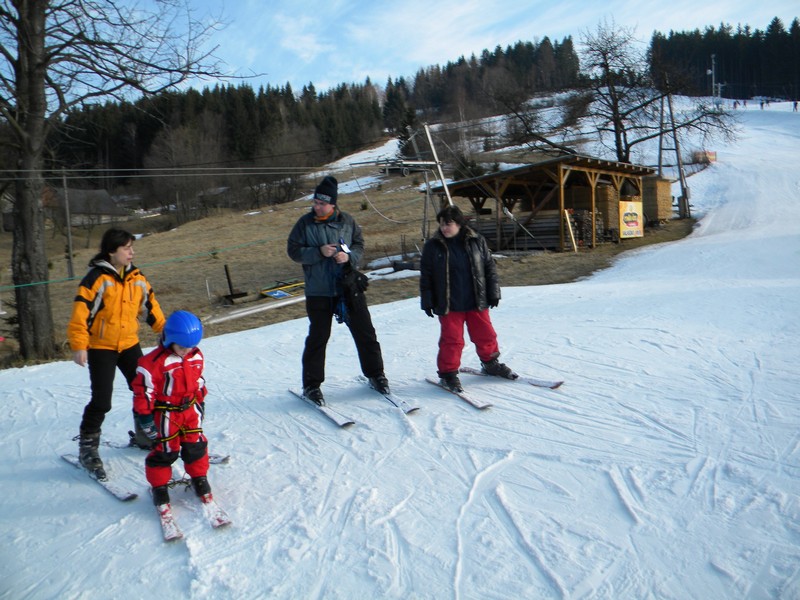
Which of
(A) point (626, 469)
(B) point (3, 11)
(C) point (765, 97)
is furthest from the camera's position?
(C) point (765, 97)

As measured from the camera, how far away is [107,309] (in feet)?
12.5

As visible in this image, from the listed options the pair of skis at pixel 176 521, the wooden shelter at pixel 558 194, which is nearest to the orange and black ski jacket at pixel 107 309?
the pair of skis at pixel 176 521

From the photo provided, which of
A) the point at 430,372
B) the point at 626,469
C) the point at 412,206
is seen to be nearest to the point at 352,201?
the point at 412,206

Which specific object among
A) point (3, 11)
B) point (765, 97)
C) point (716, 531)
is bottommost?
point (716, 531)

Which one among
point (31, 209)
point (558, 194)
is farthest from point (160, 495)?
point (558, 194)

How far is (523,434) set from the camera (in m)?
4.06

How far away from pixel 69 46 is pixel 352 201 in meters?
30.8

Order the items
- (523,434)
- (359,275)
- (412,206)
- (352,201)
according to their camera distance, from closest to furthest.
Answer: (523,434)
(359,275)
(412,206)
(352,201)

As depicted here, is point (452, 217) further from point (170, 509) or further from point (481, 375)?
point (170, 509)

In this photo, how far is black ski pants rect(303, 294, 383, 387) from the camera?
4.73m

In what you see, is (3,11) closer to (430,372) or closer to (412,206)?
(430,372)

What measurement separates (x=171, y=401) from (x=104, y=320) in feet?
3.22

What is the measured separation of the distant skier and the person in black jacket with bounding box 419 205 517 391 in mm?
2156

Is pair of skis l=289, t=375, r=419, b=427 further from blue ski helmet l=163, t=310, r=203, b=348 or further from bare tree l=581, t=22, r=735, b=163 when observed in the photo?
bare tree l=581, t=22, r=735, b=163
